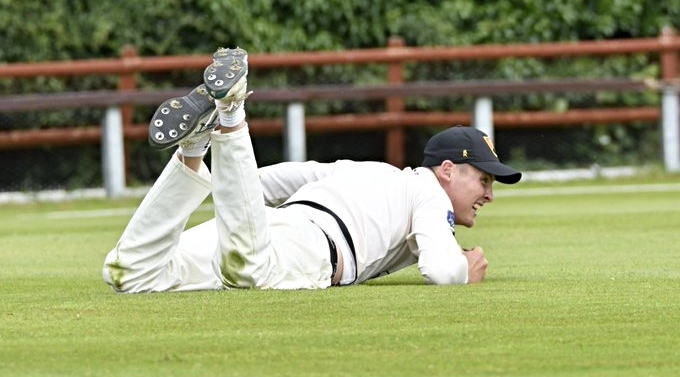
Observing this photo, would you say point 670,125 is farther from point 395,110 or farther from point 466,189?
point 466,189

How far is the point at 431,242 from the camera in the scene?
775 cm

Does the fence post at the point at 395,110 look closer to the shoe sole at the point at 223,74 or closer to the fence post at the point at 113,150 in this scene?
the fence post at the point at 113,150

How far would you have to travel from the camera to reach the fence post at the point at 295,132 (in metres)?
18.9

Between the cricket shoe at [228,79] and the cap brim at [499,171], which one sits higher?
the cricket shoe at [228,79]

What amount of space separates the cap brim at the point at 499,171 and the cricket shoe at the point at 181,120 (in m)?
1.38

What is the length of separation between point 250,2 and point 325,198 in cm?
1314

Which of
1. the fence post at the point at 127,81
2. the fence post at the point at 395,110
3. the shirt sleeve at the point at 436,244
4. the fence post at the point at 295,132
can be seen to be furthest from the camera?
the fence post at the point at 395,110

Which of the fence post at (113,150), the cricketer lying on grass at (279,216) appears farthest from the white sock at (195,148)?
the fence post at (113,150)

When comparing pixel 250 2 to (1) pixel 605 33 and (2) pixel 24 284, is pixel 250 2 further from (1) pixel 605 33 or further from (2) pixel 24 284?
(2) pixel 24 284

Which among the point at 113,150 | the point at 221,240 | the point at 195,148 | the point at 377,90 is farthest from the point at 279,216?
the point at 377,90

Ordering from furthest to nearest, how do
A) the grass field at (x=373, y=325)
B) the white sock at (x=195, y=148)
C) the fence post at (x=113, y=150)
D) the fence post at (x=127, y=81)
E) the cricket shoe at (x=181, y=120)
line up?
the fence post at (x=127, y=81)
the fence post at (x=113, y=150)
the white sock at (x=195, y=148)
the cricket shoe at (x=181, y=120)
the grass field at (x=373, y=325)

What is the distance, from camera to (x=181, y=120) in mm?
7273

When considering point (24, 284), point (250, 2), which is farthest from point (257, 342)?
point (250, 2)

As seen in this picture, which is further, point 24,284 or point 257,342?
point 24,284
